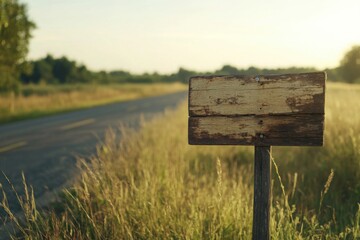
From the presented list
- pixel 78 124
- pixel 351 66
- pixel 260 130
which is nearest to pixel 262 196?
pixel 260 130

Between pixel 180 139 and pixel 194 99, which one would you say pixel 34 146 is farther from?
pixel 194 99

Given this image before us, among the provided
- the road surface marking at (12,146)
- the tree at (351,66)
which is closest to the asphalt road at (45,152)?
the road surface marking at (12,146)

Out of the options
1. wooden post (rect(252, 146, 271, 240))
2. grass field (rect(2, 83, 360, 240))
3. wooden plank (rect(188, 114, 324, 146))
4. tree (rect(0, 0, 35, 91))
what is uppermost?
tree (rect(0, 0, 35, 91))

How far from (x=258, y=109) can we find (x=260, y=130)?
138 mm

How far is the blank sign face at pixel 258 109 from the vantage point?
8.52 feet

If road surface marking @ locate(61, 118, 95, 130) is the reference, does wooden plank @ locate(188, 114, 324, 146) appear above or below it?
above

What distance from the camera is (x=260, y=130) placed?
8.89 ft

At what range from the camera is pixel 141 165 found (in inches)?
210

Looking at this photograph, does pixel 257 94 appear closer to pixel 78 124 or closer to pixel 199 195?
pixel 199 195

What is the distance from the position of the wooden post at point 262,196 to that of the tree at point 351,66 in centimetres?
7292

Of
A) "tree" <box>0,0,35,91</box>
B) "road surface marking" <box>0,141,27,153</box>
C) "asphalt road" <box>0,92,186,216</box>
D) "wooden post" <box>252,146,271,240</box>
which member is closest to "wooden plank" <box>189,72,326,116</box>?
"wooden post" <box>252,146,271,240</box>

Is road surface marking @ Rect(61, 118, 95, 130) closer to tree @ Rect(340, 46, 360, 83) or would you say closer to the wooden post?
the wooden post

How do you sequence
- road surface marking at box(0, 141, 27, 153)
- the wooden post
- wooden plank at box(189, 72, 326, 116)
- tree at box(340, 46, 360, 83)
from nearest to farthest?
A: wooden plank at box(189, 72, 326, 116), the wooden post, road surface marking at box(0, 141, 27, 153), tree at box(340, 46, 360, 83)

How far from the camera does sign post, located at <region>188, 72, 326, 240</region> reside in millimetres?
2602
